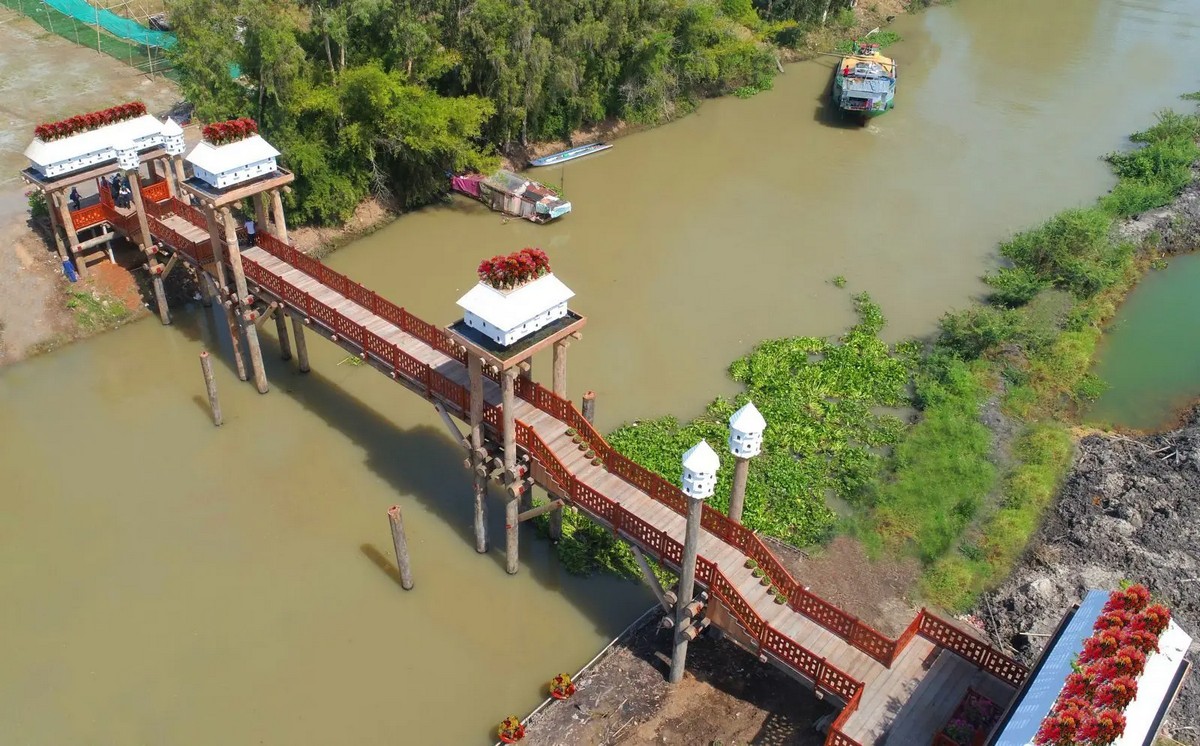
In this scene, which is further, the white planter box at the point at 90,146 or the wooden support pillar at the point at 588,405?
the white planter box at the point at 90,146

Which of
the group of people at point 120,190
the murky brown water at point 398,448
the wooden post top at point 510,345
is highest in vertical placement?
the wooden post top at point 510,345

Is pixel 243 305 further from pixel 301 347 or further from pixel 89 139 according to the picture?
pixel 89 139

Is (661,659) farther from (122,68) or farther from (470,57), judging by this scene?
(122,68)

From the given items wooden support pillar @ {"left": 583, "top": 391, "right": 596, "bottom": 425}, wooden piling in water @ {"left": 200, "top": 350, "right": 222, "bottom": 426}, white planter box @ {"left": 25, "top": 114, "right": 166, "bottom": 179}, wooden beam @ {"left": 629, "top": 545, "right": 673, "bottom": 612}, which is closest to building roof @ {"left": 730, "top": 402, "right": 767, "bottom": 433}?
wooden beam @ {"left": 629, "top": 545, "right": 673, "bottom": 612}

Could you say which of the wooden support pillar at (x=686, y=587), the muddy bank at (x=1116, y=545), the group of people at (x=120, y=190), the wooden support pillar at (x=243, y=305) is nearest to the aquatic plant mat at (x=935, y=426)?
the muddy bank at (x=1116, y=545)

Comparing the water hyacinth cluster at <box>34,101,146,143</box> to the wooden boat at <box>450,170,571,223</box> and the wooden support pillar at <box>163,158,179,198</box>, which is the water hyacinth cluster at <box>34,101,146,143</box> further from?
the wooden boat at <box>450,170,571,223</box>

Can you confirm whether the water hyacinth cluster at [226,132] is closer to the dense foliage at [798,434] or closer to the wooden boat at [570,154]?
the dense foliage at [798,434]

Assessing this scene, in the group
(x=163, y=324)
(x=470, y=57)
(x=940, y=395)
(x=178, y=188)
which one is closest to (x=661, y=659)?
(x=940, y=395)
